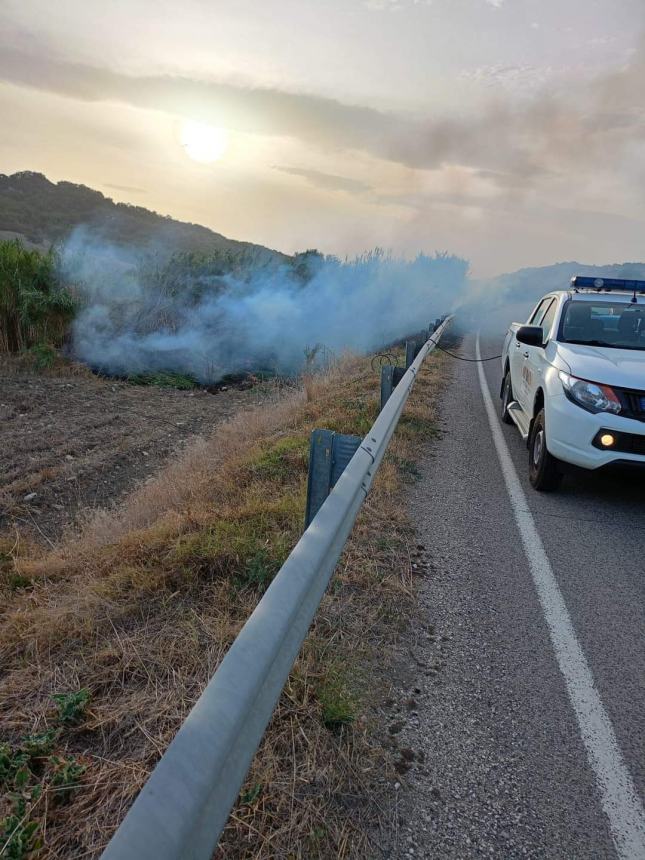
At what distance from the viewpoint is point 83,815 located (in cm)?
198

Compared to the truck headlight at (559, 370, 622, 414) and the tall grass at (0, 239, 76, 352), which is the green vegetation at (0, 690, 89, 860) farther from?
the tall grass at (0, 239, 76, 352)

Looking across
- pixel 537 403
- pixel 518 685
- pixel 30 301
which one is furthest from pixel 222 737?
pixel 30 301

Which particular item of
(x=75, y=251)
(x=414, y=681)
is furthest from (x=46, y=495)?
(x=75, y=251)

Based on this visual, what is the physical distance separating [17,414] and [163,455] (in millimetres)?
3372

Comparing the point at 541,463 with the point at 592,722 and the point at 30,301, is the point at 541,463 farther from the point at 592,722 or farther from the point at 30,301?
the point at 30,301

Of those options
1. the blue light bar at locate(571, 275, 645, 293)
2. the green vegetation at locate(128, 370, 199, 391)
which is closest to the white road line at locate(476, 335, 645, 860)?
the blue light bar at locate(571, 275, 645, 293)

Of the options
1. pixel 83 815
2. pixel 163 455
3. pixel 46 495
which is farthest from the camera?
pixel 163 455

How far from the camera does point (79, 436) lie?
9930 millimetres

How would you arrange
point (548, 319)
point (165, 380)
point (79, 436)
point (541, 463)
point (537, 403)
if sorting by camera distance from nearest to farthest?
1. point (541, 463)
2. point (537, 403)
3. point (548, 319)
4. point (79, 436)
5. point (165, 380)

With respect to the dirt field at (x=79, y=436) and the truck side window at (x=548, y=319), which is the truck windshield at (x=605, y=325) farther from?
the dirt field at (x=79, y=436)

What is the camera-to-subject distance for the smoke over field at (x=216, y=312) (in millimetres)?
15906

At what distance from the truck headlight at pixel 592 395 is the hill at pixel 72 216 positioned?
5528 centimetres

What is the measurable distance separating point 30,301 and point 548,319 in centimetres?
1196

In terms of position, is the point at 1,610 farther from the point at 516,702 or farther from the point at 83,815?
the point at 516,702
